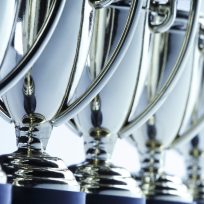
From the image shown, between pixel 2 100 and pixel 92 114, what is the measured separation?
0.08m

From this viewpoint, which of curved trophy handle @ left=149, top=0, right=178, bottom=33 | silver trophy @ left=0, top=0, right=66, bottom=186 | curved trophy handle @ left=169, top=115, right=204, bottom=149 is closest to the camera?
silver trophy @ left=0, top=0, right=66, bottom=186

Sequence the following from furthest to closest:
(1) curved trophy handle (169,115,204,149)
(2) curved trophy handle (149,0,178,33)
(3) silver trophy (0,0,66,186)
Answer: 1. (1) curved trophy handle (169,115,204,149)
2. (2) curved trophy handle (149,0,178,33)
3. (3) silver trophy (0,0,66,186)

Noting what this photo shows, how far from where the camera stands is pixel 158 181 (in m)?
0.63

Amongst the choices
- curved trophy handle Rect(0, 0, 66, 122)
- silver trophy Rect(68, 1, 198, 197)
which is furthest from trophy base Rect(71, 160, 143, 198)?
curved trophy handle Rect(0, 0, 66, 122)

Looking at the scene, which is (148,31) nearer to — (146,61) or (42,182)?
(146,61)

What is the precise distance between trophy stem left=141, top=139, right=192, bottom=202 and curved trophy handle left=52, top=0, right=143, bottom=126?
0.13m

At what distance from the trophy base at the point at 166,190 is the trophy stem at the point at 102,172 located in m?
0.05

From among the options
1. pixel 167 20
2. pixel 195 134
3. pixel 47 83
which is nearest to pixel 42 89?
pixel 47 83

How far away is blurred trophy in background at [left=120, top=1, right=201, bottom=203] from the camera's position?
0.63m

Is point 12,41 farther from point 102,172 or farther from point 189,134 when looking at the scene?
point 189,134

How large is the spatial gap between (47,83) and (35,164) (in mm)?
47

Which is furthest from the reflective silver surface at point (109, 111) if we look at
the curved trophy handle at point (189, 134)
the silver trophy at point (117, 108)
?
the curved trophy handle at point (189, 134)

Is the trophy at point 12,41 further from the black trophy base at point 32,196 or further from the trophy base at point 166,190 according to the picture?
the trophy base at point 166,190

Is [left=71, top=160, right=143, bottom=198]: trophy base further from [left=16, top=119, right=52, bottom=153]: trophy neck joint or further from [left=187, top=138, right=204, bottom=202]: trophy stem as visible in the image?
[left=187, top=138, right=204, bottom=202]: trophy stem
